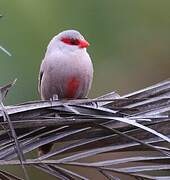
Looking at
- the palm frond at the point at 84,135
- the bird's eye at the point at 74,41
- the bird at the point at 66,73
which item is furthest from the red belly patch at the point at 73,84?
the palm frond at the point at 84,135

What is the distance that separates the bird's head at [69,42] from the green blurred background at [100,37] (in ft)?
2.38

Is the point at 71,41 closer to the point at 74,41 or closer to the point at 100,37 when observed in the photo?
the point at 74,41

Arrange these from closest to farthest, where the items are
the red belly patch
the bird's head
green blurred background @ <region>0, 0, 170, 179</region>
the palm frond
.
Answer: the palm frond, the red belly patch, the bird's head, green blurred background @ <region>0, 0, 170, 179</region>

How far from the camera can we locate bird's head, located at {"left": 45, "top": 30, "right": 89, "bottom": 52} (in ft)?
12.4

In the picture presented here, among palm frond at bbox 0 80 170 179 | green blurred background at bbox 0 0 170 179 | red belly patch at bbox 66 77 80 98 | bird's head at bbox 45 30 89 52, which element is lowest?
palm frond at bbox 0 80 170 179

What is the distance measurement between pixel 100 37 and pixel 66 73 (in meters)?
2.25

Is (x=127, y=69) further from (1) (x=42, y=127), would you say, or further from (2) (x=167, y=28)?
(1) (x=42, y=127)

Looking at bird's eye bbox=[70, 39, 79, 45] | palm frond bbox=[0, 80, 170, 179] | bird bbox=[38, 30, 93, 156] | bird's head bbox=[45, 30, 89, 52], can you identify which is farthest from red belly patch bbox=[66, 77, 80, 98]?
palm frond bbox=[0, 80, 170, 179]

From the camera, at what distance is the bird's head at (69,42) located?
3.79 m

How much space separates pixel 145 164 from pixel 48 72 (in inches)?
48.0

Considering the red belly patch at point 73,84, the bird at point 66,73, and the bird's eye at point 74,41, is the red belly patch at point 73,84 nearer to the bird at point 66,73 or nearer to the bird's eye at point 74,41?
the bird at point 66,73

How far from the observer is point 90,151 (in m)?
2.52

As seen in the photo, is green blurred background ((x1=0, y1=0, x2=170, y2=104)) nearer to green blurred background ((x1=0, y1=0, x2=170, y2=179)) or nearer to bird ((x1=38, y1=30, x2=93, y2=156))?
green blurred background ((x1=0, y1=0, x2=170, y2=179))

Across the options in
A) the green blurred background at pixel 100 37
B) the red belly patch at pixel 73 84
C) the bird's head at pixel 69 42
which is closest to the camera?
the red belly patch at pixel 73 84
